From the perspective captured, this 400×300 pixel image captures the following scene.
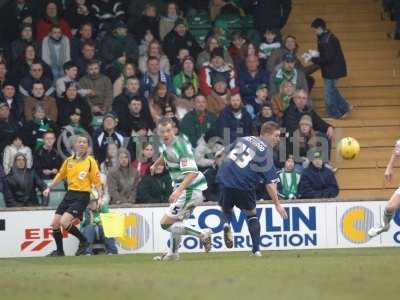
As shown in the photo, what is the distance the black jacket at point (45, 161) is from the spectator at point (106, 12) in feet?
12.1

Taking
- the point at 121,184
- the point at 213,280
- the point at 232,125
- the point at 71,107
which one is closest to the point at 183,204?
the point at 213,280

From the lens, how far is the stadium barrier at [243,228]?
20.9m

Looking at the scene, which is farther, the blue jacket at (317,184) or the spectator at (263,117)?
the spectator at (263,117)

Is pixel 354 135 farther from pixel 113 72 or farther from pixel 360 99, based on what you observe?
pixel 113 72

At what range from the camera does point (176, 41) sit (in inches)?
959

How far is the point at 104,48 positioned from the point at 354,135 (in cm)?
519

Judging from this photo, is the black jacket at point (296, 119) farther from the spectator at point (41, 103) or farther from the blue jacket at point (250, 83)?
the spectator at point (41, 103)

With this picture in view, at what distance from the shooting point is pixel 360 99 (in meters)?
26.0

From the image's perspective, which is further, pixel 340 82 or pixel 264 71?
pixel 340 82

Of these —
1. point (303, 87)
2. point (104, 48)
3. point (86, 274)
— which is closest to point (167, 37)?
point (104, 48)

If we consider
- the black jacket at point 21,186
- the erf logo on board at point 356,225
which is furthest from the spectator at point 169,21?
the erf logo on board at point 356,225

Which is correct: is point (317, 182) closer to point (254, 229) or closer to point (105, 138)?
point (105, 138)

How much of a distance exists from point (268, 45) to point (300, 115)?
7.01 feet

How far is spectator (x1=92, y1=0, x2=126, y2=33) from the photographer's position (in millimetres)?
24797
